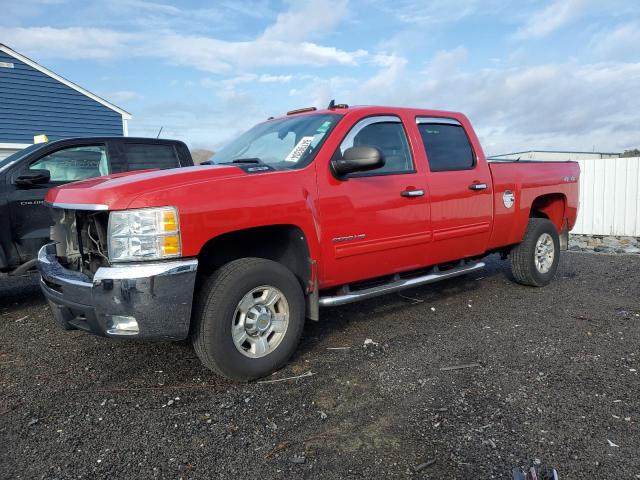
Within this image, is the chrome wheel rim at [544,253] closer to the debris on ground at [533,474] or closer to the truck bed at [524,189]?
the truck bed at [524,189]

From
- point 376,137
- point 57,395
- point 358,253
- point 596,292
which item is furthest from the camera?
point 596,292

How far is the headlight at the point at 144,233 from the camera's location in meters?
2.93

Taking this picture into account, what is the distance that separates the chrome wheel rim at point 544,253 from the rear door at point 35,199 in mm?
5467

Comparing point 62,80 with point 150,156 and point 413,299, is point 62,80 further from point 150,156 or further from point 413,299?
point 413,299

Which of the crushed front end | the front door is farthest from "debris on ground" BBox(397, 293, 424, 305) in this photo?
the crushed front end

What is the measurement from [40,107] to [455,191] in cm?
1424

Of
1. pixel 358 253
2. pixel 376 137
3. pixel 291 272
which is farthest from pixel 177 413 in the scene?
pixel 376 137

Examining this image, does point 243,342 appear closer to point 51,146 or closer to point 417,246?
point 417,246

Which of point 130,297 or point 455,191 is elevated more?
point 455,191

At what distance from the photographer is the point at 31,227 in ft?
16.8

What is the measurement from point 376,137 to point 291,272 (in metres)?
1.55

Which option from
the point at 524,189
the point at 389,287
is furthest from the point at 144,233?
the point at 524,189

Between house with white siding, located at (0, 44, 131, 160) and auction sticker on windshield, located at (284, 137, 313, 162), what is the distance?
12.8 m

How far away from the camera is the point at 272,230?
357cm
